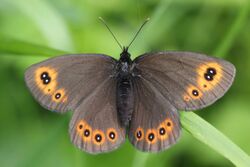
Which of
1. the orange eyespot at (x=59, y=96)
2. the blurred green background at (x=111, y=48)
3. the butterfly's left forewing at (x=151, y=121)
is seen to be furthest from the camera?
the blurred green background at (x=111, y=48)

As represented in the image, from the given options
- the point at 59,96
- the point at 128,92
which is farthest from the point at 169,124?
the point at 59,96

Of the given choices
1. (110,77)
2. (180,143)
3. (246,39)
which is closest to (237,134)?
(180,143)

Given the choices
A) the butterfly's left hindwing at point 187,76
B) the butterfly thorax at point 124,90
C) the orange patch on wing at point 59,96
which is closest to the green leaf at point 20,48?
the orange patch on wing at point 59,96

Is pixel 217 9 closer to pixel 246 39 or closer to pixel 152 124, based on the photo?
pixel 246 39

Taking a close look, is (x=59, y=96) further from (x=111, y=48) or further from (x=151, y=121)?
(x=111, y=48)

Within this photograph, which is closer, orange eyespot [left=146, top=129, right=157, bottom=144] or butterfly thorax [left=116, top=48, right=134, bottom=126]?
orange eyespot [left=146, top=129, right=157, bottom=144]

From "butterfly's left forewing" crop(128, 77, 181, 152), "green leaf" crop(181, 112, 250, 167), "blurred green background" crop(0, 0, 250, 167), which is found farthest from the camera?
"blurred green background" crop(0, 0, 250, 167)

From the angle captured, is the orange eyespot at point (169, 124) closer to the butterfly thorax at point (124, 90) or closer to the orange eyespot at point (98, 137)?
the butterfly thorax at point (124, 90)

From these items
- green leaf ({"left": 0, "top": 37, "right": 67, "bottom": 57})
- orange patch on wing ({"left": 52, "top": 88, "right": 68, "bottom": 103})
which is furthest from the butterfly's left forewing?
green leaf ({"left": 0, "top": 37, "right": 67, "bottom": 57})

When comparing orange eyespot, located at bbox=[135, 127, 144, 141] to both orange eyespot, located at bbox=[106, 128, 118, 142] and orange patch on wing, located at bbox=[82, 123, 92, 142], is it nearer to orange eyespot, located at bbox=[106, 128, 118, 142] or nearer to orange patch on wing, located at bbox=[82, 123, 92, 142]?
orange eyespot, located at bbox=[106, 128, 118, 142]
